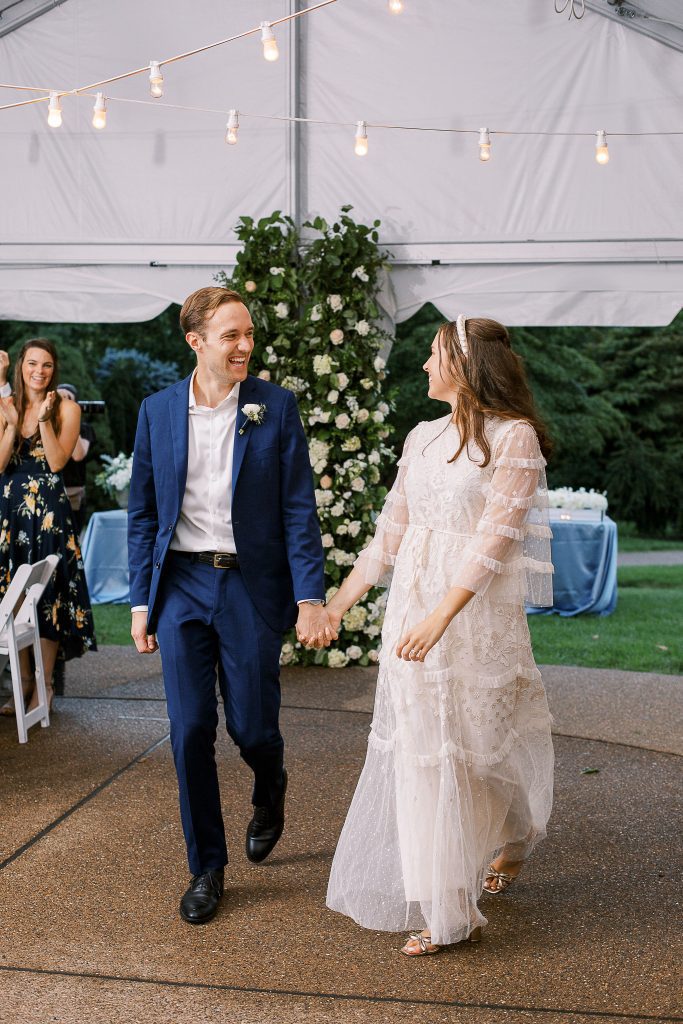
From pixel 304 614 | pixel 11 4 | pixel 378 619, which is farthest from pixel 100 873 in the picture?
pixel 11 4

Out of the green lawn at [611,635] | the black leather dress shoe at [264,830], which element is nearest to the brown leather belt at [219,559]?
the black leather dress shoe at [264,830]

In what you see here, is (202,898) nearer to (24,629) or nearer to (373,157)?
(24,629)

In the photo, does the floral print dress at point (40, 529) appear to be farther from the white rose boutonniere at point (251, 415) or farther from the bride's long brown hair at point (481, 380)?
the bride's long brown hair at point (481, 380)

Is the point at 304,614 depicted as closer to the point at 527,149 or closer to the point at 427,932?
the point at 427,932

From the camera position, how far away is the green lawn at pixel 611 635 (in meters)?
9.09

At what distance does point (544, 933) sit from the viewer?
3.52 metres

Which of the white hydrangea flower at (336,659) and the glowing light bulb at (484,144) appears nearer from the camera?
the glowing light bulb at (484,144)

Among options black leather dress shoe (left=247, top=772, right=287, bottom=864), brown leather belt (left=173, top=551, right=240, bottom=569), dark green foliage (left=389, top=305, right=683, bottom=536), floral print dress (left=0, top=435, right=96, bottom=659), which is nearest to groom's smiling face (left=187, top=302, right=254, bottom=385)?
brown leather belt (left=173, top=551, right=240, bottom=569)

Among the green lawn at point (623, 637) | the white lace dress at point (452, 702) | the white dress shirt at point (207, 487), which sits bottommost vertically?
the green lawn at point (623, 637)

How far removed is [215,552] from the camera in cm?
361

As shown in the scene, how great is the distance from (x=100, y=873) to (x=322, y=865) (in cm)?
78

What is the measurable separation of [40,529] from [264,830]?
2.75 metres

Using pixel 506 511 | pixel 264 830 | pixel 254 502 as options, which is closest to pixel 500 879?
pixel 264 830

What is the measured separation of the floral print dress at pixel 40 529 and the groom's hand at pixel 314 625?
293 centimetres
